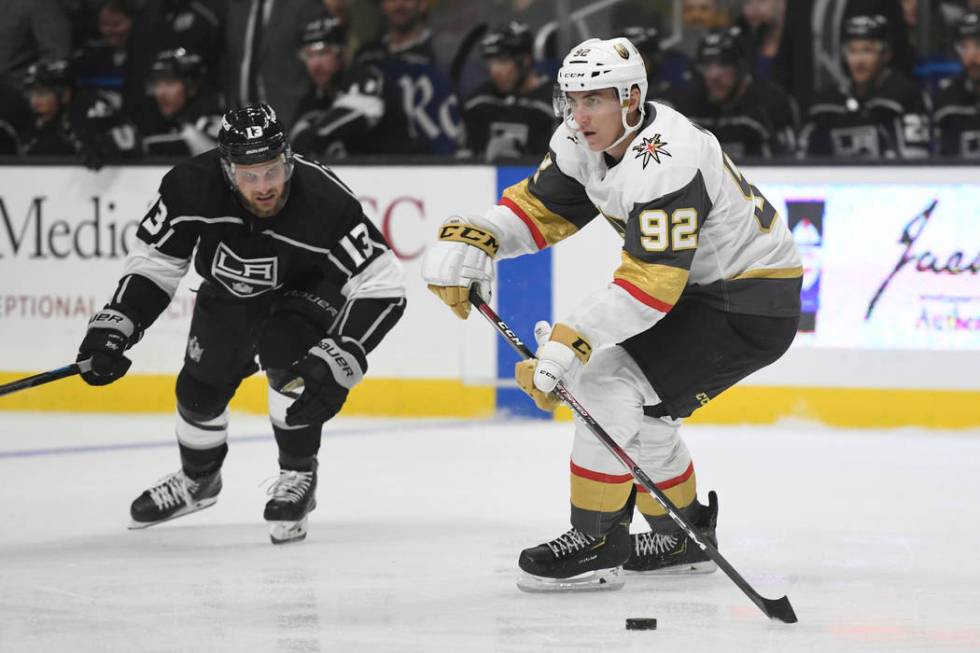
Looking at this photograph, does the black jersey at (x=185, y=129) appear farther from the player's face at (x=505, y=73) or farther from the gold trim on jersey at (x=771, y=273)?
the gold trim on jersey at (x=771, y=273)

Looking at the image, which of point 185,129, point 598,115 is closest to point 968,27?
point 185,129

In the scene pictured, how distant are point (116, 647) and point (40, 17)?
14.6 ft

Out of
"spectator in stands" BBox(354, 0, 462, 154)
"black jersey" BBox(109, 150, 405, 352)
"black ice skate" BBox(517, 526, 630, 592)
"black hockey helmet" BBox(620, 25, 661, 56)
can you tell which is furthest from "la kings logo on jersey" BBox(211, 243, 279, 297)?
"black hockey helmet" BBox(620, 25, 661, 56)

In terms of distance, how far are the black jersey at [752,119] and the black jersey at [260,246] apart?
2.53m

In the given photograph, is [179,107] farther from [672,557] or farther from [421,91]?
[672,557]

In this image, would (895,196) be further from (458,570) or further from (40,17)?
(40,17)

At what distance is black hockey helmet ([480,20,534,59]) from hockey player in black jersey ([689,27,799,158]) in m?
0.70

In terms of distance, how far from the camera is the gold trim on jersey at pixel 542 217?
3.65 metres

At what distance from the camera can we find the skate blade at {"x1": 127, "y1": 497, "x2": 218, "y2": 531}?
408cm

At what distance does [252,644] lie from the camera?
9.69ft

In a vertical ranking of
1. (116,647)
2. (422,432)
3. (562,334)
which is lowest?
(422,432)

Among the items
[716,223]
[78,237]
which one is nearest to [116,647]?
[716,223]

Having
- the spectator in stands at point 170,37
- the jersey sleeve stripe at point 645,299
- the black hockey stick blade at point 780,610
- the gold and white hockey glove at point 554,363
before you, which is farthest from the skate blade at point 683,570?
the spectator in stands at point 170,37

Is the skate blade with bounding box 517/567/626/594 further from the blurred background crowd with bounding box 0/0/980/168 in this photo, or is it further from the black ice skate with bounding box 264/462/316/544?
the blurred background crowd with bounding box 0/0/980/168
